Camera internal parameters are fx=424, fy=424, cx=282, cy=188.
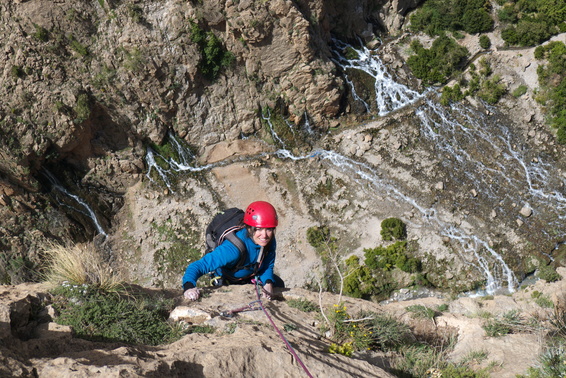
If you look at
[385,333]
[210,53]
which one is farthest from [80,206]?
[385,333]

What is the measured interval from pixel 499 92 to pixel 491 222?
6.61 meters

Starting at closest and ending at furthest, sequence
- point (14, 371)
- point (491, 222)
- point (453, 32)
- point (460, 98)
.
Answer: point (14, 371)
point (491, 222)
point (460, 98)
point (453, 32)

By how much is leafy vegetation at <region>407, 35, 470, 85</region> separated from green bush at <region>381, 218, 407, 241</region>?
791cm

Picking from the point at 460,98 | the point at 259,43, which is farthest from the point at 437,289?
the point at 259,43

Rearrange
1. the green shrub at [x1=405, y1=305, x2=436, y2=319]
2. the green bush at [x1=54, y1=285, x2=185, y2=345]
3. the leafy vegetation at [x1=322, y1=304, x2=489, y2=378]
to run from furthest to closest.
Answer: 1. the green shrub at [x1=405, y1=305, x2=436, y2=319]
2. the leafy vegetation at [x1=322, y1=304, x2=489, y2=378]
3. the green bush at [x1=54, y1=285, x2=185, y2=345]

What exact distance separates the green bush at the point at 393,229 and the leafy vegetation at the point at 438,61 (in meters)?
7.91

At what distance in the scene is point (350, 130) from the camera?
64.6 ft

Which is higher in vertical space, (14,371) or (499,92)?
(499,92)

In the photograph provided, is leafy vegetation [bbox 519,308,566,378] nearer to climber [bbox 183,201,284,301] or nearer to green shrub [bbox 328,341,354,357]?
green shrub [bbox 328,341,354,357]

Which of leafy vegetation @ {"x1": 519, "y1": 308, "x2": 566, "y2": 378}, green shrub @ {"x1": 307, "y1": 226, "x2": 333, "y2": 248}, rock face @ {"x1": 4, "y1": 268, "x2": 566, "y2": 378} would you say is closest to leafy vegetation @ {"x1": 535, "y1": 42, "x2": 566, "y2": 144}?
green shrub @ {"x1": 307, "y1": 226, "x2": 333, "y2": 248}

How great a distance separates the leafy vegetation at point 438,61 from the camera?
65.5ft

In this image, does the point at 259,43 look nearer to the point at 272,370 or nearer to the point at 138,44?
the point at 138,44

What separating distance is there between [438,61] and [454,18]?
262cm

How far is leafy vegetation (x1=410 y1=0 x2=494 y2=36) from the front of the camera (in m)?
20.5
